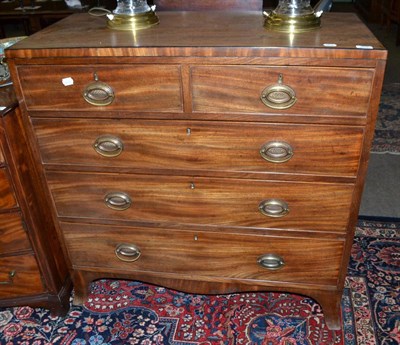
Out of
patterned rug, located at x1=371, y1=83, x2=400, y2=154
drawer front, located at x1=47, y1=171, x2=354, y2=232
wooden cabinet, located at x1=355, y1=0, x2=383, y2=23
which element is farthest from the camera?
wooden cabinet, located at x1=355, y1=0, x2=383, y2=23

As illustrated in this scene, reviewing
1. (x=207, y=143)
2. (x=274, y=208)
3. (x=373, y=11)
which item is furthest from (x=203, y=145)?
(x=373, y=11)

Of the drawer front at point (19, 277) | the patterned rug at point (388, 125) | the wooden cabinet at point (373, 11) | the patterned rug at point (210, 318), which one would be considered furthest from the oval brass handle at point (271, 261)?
the wooden cabinet at point (373, 11)

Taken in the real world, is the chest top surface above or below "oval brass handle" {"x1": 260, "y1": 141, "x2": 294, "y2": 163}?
above

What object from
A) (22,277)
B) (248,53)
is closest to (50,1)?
(22,277)

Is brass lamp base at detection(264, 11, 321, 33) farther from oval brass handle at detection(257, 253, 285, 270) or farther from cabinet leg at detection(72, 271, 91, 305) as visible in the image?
cabinet leg at detection(72, 271, 91, 305)

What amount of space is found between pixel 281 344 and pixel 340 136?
0.79 meters

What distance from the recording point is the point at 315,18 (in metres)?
1.23

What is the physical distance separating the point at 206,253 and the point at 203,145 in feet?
1.38

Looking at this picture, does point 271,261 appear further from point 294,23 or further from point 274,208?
point 294,23

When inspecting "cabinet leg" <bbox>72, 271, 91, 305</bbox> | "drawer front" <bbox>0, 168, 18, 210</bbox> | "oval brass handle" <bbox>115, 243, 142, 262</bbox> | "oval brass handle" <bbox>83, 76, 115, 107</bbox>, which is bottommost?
"cabinet leg" <bbox>72, 271, 91, 305</bbox>

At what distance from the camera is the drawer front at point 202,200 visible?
4.25ft

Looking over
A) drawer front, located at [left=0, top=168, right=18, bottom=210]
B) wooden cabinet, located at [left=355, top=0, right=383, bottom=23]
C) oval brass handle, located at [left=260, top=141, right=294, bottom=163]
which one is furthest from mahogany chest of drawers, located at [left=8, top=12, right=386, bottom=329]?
wooden cabinet, located at [left=355, top=0, right=383, bottom=23]

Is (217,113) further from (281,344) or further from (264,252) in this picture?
(281,344)

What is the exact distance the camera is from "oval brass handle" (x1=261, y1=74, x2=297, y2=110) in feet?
3.66
